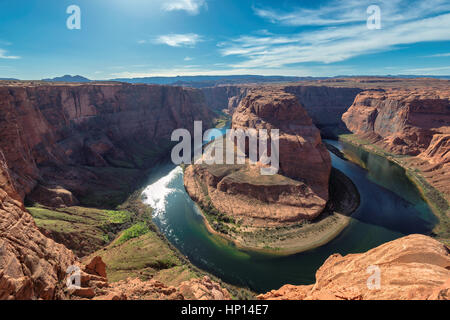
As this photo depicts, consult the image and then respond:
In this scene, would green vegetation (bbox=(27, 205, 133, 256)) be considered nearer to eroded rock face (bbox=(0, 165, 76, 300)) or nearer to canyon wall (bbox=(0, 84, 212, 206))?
canyon wall (bbox=(0, 84, 212, 206))

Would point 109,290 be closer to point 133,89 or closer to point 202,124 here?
point 133,89

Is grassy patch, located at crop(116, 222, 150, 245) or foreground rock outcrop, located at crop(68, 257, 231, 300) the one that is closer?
foreground rock outcrop, located at crop(68, 257, 231, 300)

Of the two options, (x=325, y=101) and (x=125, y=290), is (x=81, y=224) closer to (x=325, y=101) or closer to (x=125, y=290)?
(x=125, y=290)

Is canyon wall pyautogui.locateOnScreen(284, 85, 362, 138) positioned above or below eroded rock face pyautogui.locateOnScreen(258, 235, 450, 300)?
above

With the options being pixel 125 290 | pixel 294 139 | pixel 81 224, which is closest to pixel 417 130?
pixel 294 139

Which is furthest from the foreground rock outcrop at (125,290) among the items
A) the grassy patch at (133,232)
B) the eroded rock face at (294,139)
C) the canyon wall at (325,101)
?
the canyon wall at (325,101)

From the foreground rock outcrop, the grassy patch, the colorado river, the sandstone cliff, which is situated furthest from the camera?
the sandstone cliff

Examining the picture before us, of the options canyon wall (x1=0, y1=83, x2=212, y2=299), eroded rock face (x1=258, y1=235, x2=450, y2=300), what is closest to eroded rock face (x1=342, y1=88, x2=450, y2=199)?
eroded rock face (x1=258, y1=235, x2=450, y2=300)
